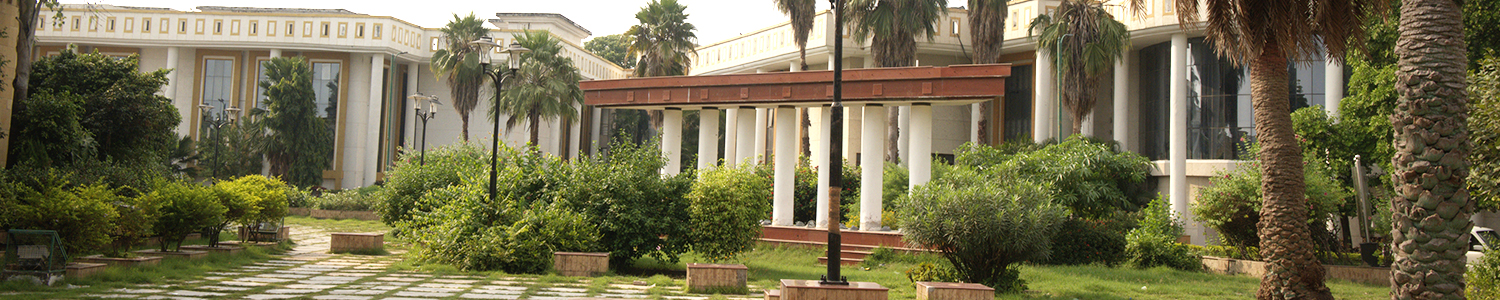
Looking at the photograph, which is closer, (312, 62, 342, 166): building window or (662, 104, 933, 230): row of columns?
(662, 104, 933, 230): row of columns

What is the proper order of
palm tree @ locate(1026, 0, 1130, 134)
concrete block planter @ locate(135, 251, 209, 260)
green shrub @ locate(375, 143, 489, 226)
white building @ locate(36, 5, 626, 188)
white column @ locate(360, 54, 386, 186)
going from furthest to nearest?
white column @ locate(360, 54, 386, 186) < white building @ locate(36, 5, 626, 188) < palm tree @ locate(1026, 0, 1130, 134) < green shrub @ locate(375, 143, 489, 226) < concrete block planter @ locate(135, 251, 209, 260)

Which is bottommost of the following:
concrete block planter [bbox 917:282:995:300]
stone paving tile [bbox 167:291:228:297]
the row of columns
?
stone paving tile [bbox 167:291:228:297]

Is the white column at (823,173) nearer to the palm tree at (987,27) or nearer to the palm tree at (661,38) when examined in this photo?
the palm tree at (987,27)

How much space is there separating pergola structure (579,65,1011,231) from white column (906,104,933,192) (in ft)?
0.07

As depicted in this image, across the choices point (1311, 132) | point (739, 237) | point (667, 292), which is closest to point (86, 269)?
point (667, 292)

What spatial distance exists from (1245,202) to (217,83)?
43.2m

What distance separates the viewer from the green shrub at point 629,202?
16.4 m

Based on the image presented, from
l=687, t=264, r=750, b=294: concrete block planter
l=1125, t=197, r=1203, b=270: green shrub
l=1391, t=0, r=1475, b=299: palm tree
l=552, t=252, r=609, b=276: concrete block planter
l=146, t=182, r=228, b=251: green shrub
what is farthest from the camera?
l=1125, t=197, r=1203, b=270: green shrub

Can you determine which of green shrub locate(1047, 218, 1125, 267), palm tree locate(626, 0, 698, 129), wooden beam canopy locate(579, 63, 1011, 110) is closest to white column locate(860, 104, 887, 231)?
wooden beam canopy locate(579, 63, 1011, 110)

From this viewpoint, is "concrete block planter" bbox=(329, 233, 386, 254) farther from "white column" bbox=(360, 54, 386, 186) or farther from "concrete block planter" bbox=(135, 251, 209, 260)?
"white column" bbox=(360, 54, 386, 186)

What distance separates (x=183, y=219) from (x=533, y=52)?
21.5 m

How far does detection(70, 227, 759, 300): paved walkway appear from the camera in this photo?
11.6 metres

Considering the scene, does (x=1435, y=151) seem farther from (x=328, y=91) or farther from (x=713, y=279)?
(x=328, y=91)

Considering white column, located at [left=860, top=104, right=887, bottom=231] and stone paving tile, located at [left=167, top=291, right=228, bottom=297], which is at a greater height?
white column, located at [left=860, top=104, right=887, bottom=231]
